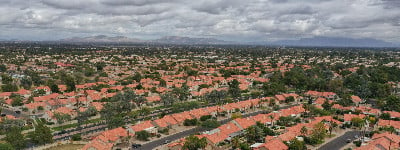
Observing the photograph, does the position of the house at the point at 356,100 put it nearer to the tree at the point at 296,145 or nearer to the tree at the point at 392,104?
the tree at the point at 392,104

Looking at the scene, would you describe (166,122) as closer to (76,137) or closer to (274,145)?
(76,137)

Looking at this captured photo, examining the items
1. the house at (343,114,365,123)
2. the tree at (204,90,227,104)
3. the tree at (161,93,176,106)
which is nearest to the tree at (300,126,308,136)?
the house at (343,114,365,123)

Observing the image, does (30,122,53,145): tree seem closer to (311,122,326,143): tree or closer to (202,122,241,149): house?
(202,122,241,149): house

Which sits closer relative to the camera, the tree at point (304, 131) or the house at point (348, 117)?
the tree at point (304, 131)

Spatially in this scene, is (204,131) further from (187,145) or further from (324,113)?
(324,113)

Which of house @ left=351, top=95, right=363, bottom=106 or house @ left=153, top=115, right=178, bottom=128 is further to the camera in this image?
house @ left=351, top=95, right=363, bottom=106

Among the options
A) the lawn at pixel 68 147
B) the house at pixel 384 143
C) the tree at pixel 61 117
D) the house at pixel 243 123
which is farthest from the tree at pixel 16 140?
the house at pixel 384 143

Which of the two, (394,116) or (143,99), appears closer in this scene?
(394,116)

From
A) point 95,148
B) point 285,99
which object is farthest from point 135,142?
point 285,99

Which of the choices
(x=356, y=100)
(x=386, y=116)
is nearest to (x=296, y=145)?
(x=386, y=116)
